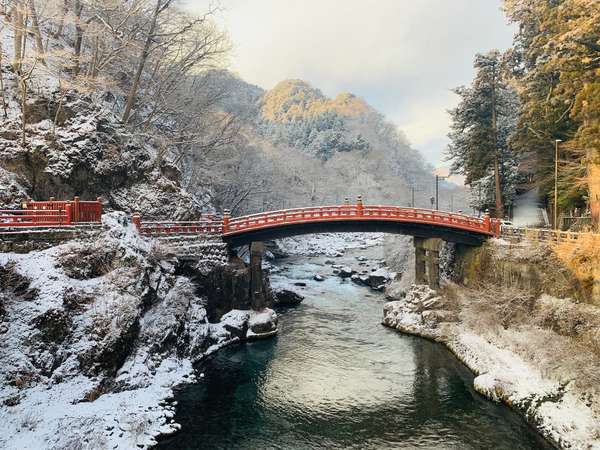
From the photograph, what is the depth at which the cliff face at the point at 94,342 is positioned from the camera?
1266cm

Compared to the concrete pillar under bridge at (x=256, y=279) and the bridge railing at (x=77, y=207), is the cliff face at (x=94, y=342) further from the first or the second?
the concrete pillar under bridge at (x=256, y=279)

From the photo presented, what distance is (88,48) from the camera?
118 ft

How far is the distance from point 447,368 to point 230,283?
13.6 metres

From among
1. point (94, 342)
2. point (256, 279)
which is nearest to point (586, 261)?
point (256, 279)

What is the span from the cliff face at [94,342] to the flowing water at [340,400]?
157 centimetres

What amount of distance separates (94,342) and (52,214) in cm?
625

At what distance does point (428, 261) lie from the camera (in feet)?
95.7

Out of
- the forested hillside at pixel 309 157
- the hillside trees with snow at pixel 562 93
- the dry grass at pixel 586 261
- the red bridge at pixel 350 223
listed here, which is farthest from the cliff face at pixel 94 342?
the hillside trees with snow at pixel 562 93

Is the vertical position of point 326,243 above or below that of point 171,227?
below

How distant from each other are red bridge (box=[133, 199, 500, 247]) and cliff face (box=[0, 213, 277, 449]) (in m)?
6.42

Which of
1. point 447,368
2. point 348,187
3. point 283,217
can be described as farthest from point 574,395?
point 348,187

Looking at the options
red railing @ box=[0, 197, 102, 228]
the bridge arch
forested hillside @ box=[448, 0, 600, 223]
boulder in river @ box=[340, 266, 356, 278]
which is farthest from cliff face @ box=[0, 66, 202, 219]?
forested hillside @ box=[448, 0, 600, 223]

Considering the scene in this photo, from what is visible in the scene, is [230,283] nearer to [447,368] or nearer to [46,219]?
[46,219]

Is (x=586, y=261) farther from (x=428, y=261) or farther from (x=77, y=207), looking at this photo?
(x=77, y=207)
